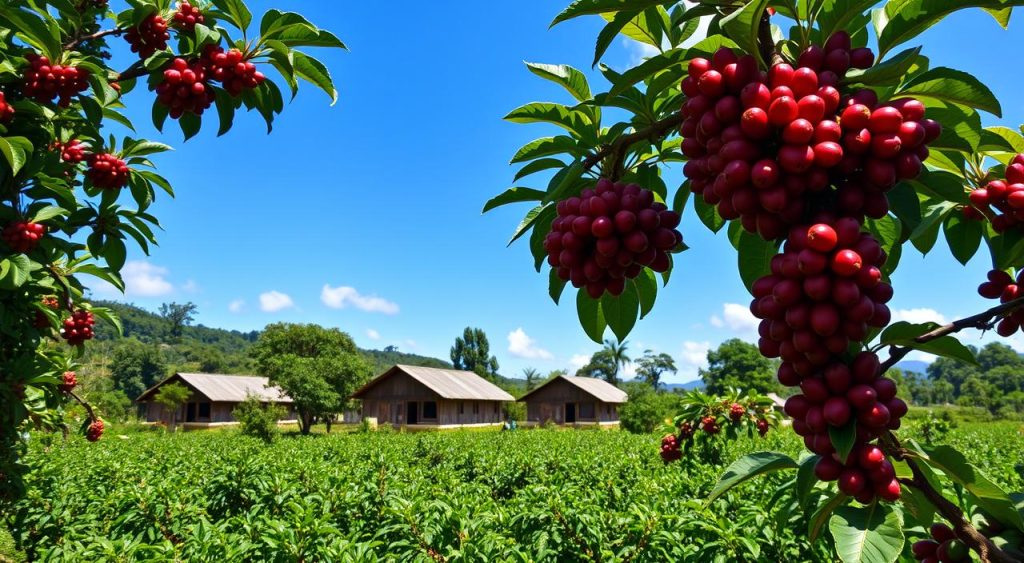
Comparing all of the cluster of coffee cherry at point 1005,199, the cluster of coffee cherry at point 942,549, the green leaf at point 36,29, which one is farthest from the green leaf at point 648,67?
the green leaf at point 36,29

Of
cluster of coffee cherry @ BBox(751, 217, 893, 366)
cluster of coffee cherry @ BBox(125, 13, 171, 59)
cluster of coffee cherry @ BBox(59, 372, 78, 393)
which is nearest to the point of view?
cluster of coffee cherry @ BBox(751, 217, 893, 366)

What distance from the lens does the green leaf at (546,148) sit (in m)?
1.53

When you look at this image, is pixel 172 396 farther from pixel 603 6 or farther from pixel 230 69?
pixel 603 6

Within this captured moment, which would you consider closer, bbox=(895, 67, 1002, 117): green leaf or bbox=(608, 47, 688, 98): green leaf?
bbox=(895, 67, 1002, 117): green leaf

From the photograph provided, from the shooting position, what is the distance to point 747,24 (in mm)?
978

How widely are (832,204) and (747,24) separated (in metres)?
0.36

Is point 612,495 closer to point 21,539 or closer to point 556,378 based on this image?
point 21,539

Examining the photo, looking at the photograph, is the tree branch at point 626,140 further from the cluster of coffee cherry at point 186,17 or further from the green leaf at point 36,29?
the green leaf at point 36,29

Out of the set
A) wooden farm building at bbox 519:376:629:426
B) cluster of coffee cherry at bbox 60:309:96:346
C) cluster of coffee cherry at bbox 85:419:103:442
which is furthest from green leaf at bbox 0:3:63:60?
wooden farm building at bbox 519:376:629:426

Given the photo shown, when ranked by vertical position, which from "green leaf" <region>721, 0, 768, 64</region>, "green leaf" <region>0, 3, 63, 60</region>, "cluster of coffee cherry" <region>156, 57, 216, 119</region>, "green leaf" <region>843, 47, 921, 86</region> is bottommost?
"green leaf" <region>843, 47, 921, 86</region>

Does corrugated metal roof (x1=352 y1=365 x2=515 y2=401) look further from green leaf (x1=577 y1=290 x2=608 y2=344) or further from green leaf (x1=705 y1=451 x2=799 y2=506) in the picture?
green leaf (x1=705 y1=451 x2=799 y2=506)

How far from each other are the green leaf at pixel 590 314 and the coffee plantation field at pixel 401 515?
822 millimetres

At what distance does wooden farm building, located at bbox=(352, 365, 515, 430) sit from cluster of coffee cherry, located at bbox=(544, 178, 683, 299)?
123ft

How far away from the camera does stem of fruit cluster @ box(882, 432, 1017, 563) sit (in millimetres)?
952
